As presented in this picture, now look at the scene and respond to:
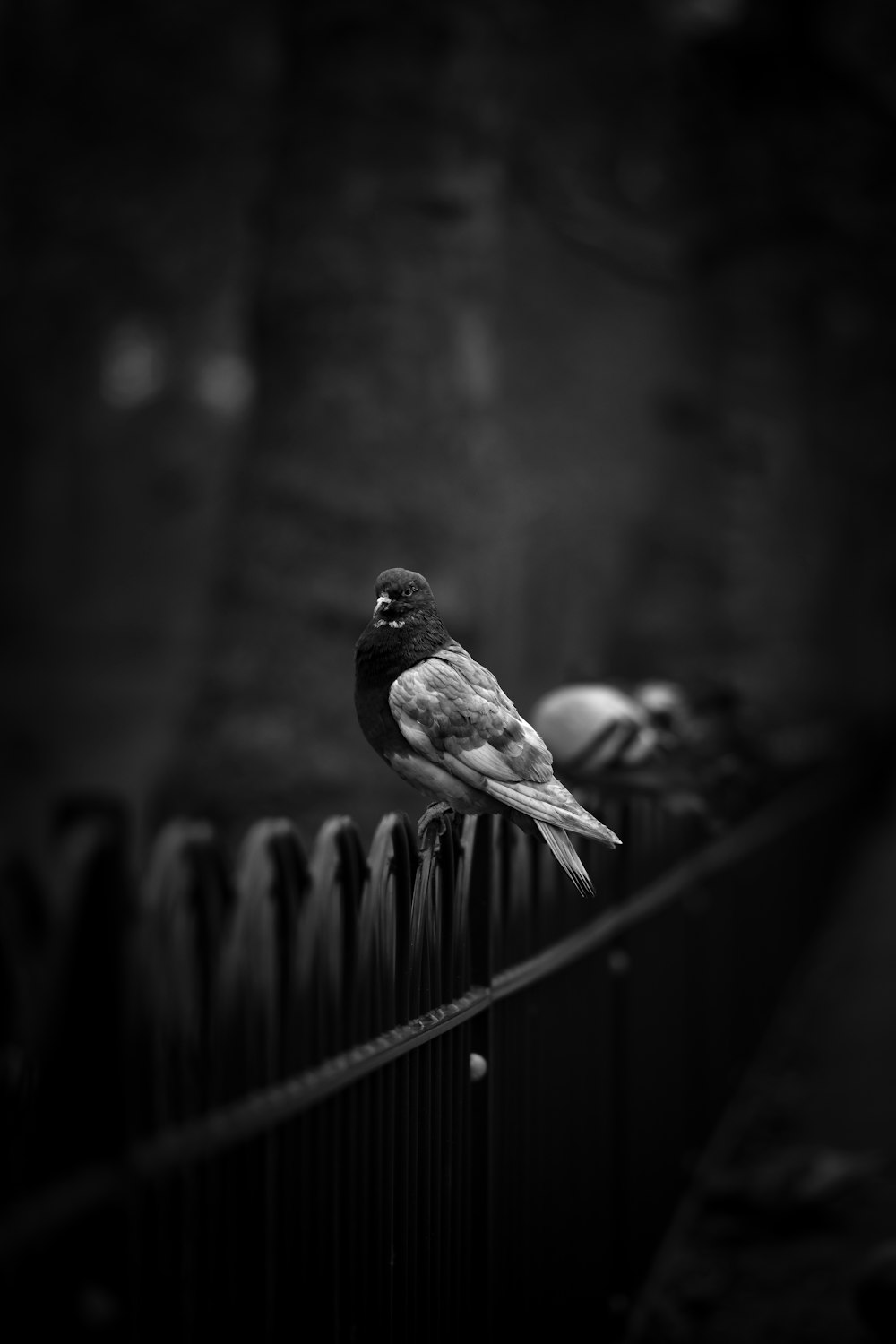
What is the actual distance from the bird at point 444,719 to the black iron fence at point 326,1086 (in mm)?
154

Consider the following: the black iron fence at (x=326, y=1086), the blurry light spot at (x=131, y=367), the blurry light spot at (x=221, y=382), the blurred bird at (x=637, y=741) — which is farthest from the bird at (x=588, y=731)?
the blurry light spot at (x=221, y=382)

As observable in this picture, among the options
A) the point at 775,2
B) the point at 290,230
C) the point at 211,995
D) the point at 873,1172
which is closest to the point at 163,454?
the point at 775,2

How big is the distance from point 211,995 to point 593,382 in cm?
1524

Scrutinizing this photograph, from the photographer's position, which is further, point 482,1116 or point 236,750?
point 236,750

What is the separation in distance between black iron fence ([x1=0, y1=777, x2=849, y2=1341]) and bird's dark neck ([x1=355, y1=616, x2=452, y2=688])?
0.26m

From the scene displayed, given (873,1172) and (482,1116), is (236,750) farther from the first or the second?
(482,1116)

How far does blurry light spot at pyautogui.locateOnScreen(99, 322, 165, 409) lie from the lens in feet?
63.3

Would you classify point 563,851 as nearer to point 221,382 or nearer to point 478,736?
point 478,736

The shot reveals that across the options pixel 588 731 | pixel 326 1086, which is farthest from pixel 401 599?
pixel 588 731

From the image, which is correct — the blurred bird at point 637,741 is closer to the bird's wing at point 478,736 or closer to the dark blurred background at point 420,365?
the dark blurred background at point 420,365

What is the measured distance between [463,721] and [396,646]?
0.16 meters

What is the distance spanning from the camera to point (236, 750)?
7055 millimetres

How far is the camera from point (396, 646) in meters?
2.37

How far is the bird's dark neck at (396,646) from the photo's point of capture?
2367mm
